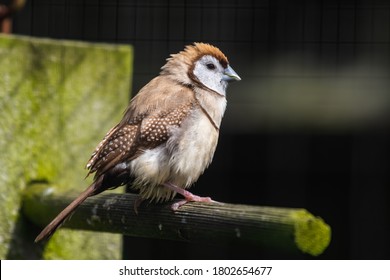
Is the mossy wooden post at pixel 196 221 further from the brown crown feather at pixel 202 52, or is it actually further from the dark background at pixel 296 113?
the dark background at pixel 296 113

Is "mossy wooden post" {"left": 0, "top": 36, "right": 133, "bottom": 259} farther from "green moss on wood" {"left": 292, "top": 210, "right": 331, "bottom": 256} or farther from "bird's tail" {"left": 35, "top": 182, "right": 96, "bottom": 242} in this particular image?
"green moss on wood" {"left": 292, "top": 210, "right": 331, "bottom": 256}

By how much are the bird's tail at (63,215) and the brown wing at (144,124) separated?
59mm

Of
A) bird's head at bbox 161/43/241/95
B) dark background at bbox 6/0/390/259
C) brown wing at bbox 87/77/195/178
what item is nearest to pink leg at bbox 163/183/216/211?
brown wing at bbox 87/77/195/178

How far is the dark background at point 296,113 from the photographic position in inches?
167

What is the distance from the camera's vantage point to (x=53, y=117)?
2572 mm

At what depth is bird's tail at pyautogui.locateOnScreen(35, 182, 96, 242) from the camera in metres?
2.21

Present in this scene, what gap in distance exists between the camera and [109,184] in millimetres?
2330

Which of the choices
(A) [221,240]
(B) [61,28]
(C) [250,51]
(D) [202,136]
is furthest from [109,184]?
(C) [250,51]

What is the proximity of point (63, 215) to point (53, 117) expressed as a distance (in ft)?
1.42

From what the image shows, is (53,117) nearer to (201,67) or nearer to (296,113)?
(201,67)

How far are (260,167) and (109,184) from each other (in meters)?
2.22

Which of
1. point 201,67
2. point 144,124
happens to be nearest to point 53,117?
point 144,124

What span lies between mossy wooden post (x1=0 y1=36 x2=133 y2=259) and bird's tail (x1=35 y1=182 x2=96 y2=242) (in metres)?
0.24
